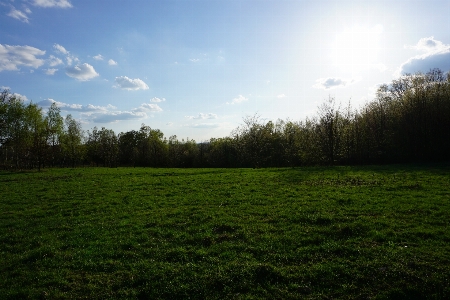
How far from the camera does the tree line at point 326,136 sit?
4609 cm

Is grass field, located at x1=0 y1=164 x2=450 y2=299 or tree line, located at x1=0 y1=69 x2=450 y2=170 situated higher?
tree line, located at x1=0 y1=69 x2=450 y2=170

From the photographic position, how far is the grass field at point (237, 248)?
25.3 feet

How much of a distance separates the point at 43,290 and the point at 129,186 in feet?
64.3

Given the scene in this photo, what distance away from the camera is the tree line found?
46094 millimetres

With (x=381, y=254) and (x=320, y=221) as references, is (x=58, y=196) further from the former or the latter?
(x=381, y=254)

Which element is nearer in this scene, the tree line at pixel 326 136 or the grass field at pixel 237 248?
the grass field at pixel 237 248

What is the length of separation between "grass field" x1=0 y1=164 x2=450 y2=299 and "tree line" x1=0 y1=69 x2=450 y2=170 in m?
33.6

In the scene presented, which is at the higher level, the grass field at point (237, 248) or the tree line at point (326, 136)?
the tree line at point (326, 136)

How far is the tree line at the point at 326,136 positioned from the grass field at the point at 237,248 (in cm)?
3361

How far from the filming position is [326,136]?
165 ft

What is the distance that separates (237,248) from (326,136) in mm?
44261

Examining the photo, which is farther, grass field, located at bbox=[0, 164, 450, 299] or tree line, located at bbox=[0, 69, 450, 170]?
tree line, located at bbox=[0, 69, 450, 170]

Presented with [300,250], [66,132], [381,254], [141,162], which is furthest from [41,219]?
[141,162]

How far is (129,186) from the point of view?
1068 inches
